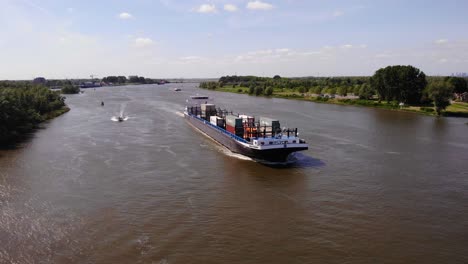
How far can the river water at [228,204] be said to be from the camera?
18188 millimetres

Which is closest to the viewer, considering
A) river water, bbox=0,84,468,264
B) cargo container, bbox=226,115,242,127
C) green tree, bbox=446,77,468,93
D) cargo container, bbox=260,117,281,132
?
river water, bbox=0,84,468,264

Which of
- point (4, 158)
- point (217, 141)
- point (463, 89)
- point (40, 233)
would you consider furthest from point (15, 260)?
point (463, 89)

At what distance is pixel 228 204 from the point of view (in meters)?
24.1

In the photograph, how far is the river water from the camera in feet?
59.7

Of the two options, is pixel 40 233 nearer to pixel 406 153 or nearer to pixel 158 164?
pixel 158 164

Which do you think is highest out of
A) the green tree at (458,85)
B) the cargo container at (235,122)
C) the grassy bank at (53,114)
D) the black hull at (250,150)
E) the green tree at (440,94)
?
the green tree at (458,85)

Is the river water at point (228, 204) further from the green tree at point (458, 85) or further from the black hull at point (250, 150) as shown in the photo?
the green tree at point (458, 85)

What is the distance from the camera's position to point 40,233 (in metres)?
20.0

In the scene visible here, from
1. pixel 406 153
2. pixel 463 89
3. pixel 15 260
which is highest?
pixel 463 89

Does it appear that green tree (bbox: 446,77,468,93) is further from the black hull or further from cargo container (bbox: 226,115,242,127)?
cargo container (bbox: 226,115,242,127)

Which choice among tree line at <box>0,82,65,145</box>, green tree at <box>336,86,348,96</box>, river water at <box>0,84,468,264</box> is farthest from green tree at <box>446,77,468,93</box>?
tree line at <box>0,82,65,145</box>

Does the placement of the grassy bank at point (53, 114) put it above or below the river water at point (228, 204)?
above

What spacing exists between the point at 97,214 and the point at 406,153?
2977 cm

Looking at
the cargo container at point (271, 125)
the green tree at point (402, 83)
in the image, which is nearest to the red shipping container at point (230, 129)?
the cargo container at point (271, 125)
